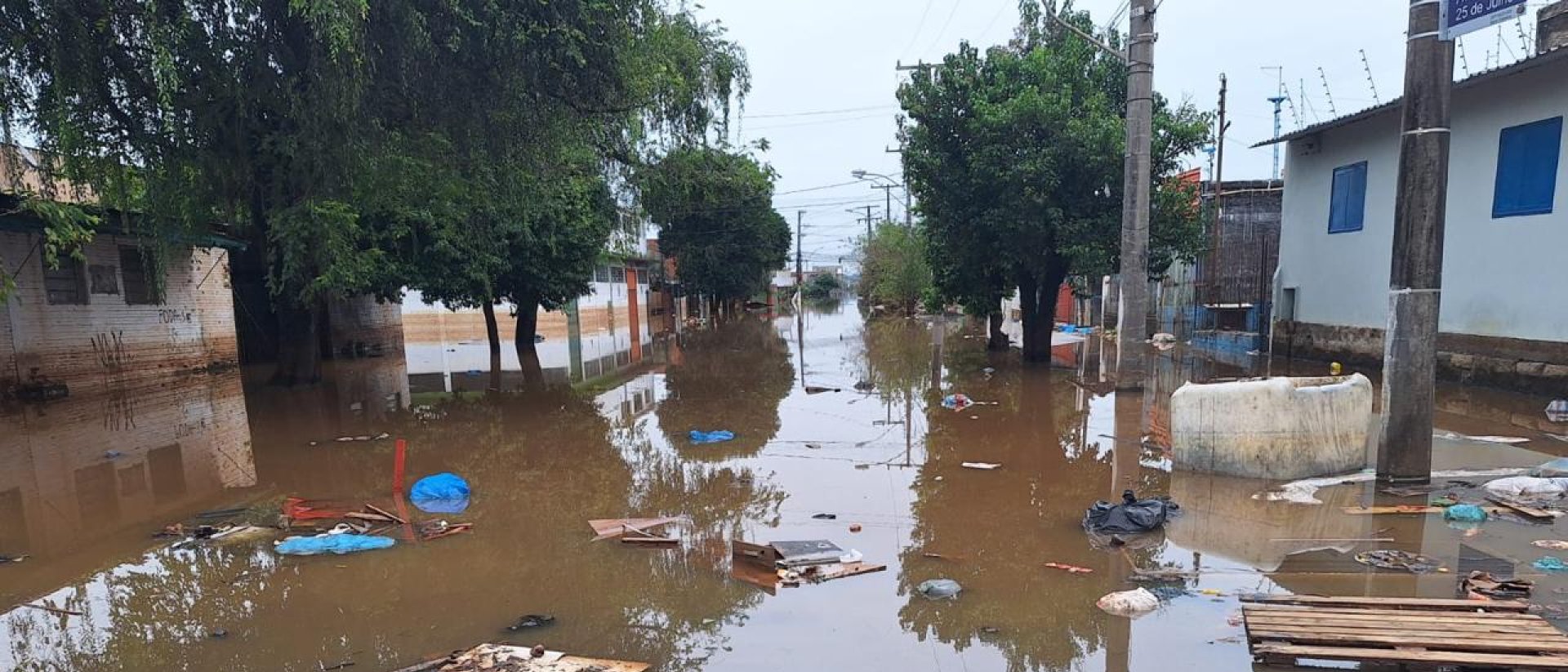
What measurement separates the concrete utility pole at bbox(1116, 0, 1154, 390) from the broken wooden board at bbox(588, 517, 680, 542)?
846 cm

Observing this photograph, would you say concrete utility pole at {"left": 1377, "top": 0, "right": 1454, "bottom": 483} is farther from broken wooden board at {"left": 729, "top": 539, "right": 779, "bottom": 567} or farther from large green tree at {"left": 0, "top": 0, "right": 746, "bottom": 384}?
large green tree at {"left": 0, "top": 0, "right": 746, "bottom": 384}

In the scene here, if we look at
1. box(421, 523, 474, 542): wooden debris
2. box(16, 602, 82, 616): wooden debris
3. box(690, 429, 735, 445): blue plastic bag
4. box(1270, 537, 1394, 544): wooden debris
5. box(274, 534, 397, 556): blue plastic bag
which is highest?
box(1270, 537, 1394, 544): wooden debris

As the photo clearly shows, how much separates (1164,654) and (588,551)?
4062 millimetres

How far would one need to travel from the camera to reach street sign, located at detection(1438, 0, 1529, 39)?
5.61m

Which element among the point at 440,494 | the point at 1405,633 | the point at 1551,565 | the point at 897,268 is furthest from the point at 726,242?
the point at 1405,633

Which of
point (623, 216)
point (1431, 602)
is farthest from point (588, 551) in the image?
point (623, 216)

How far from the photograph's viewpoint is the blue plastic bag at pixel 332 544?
6.07 m

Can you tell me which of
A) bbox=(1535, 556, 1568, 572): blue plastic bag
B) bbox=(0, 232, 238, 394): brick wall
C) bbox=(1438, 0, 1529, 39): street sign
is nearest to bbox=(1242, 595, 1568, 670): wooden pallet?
bbox=(1535, 556, 1568, 572): blue plastic bag

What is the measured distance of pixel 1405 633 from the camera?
3822 mm

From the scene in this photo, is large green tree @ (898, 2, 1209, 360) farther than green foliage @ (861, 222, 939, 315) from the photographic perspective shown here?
No

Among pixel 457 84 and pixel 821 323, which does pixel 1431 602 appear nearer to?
pixel 457 84

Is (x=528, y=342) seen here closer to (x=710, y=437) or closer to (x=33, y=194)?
(x=33, y=194)

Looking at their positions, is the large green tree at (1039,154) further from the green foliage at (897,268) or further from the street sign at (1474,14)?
the green foliage at (897,268)

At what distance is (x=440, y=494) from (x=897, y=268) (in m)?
39.5
